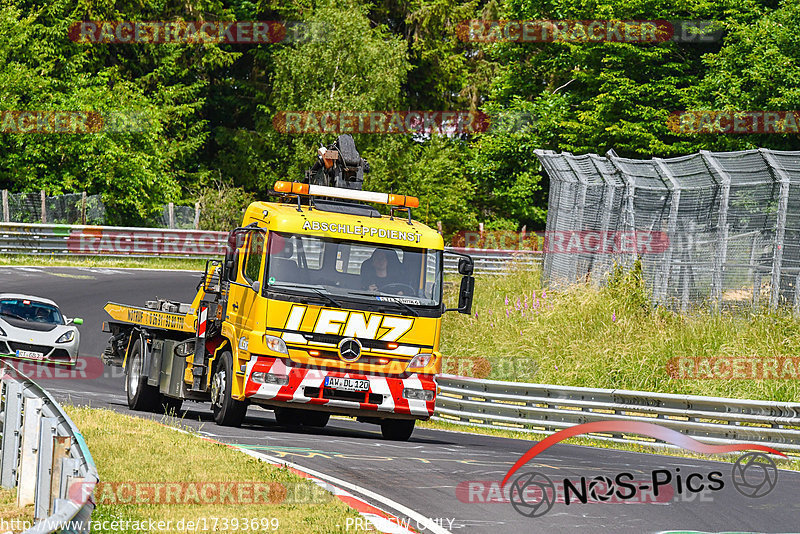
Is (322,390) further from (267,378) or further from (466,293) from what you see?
(466,293)

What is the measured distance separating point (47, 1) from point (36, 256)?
18.4m

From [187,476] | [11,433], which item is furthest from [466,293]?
[11,433]

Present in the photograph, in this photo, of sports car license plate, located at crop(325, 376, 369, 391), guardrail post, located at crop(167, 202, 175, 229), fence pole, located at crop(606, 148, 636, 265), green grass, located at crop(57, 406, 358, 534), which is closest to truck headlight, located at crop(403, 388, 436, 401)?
sports car license plate, located at crop(325, 376, 369, 391)

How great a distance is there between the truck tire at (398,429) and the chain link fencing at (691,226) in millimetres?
6819

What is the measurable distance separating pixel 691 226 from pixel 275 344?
9.64 m

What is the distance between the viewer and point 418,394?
566 inches

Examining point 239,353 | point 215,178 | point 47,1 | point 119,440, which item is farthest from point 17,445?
point 215,178

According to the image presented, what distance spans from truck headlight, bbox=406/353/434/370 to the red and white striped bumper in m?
0.12

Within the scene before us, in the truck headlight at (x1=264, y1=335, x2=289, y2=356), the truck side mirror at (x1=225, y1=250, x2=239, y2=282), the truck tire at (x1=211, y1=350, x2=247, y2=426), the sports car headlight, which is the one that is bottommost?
the sports car headlight

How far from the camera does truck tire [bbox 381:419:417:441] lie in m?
15.5

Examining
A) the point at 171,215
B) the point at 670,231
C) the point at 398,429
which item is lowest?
the point at 398,429

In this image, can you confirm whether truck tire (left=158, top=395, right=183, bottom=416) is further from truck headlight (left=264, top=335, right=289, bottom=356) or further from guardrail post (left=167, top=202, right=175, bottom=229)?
guardrail post (left=167, top=202, right=175, bottom=229)

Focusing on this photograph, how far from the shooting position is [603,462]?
1316cm

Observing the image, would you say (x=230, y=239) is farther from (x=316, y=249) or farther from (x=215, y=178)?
(x=215, y=178)
